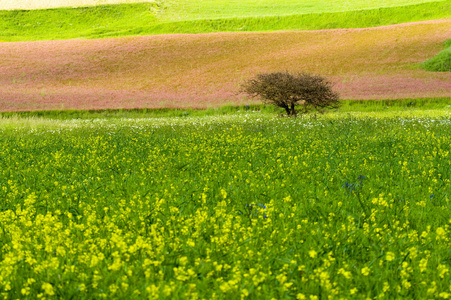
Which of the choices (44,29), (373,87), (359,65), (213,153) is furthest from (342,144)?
(44,29)

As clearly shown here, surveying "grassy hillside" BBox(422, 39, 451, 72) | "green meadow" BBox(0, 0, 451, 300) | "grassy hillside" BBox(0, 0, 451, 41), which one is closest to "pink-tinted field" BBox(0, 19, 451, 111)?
"grassy hillside" BBox(422, 39, 451, 72)

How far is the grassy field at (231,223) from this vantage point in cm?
367

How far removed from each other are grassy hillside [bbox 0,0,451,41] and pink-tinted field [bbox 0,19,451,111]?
20506 mm

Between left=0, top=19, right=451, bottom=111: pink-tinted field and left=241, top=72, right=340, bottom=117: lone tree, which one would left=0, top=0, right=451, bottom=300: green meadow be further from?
left=0, top=19, right=451, bottom=111: pink-tinted field

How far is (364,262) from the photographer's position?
168 inches

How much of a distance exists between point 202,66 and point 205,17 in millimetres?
39973

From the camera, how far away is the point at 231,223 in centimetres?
523

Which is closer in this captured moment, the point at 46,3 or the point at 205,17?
the point at 205,17

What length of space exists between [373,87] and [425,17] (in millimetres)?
41894

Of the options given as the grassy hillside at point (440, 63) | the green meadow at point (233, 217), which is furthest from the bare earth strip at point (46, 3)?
the green meadow at point (233, 217)

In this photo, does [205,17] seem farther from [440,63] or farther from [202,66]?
[440,63]

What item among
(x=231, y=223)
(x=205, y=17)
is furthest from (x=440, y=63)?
(x=205, y=17)

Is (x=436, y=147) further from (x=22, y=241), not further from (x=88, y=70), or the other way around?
(x=88, y=70)

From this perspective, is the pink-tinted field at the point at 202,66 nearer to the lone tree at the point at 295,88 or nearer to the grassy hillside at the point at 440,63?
the grassy hillside at the point at 440,63
